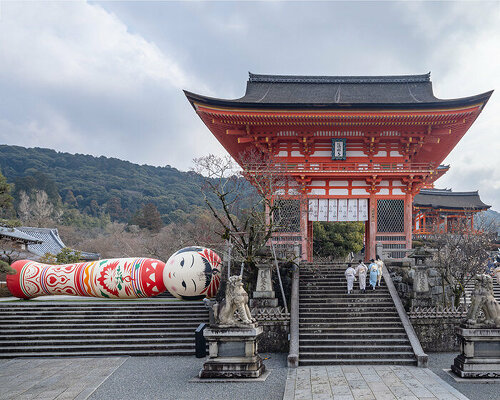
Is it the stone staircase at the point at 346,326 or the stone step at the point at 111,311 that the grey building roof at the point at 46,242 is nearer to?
the stone step at the point at 111,311

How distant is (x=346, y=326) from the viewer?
12.1m

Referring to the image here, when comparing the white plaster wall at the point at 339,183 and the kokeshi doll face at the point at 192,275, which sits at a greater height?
the white plaster wall at the point at 339,183

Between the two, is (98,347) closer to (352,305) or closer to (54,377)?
(54,377)

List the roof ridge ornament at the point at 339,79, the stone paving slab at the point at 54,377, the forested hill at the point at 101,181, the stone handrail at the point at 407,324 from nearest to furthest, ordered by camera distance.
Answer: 1. the stone paving slab at the point at 54,377
2. the stone handrail at the point at 407,324
3. the roof ridge ornament at the point at 339,79
4. the forested hill at the point at 101,181

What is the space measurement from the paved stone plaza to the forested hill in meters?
52.5

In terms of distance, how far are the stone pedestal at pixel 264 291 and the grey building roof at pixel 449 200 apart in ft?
97.4

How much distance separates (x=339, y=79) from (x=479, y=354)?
63.6ft

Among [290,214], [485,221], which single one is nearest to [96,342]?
[290,214]

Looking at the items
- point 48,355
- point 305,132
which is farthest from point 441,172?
point 48,355

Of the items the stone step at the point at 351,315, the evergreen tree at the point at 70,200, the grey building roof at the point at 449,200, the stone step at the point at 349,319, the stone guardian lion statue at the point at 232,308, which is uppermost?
the evergreen tree at the point at 70,200

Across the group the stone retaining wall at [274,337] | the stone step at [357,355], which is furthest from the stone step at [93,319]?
the stone step at [357,355]

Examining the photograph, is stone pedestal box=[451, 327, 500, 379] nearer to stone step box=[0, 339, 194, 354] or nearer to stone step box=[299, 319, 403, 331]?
stone step box=[299, 319, 403, 331]

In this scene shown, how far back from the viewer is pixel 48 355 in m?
11.8

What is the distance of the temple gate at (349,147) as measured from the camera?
1686 cm
